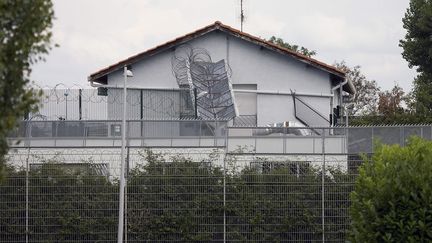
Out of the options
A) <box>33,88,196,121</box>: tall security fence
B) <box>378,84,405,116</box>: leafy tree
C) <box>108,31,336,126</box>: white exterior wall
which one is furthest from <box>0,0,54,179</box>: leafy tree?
<box>378,84,405,116</box>: leafy tree

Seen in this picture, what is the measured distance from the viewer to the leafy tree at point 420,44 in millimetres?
36531

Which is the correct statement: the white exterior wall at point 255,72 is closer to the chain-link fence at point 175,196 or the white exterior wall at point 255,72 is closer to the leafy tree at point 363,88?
the chain-link fence at point 175,196

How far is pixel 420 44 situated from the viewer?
121ft

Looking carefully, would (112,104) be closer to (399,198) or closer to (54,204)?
(54,204)

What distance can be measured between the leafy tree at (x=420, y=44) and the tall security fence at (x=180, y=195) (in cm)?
2061

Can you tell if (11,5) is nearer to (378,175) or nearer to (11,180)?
(378,175)

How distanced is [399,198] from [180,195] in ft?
20.8

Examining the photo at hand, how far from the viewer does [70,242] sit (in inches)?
639

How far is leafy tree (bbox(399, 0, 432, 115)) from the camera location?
3653 centimetres

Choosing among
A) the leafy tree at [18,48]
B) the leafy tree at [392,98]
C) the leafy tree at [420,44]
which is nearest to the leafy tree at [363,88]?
the leafy tree at [392,98]

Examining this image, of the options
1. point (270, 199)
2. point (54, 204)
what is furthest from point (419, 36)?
point (54, 204)

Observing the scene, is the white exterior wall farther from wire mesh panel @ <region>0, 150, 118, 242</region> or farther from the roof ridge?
wire mesh panel @ <region>0, 150, 118, 242</region>

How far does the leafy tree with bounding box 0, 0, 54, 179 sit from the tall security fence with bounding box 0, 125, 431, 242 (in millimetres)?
9744

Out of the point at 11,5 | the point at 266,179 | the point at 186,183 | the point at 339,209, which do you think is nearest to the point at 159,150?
the point at 186,183
